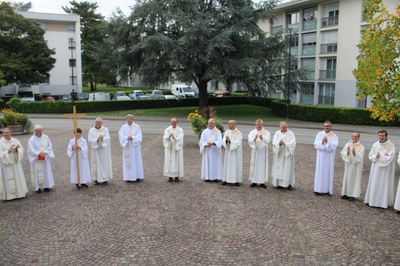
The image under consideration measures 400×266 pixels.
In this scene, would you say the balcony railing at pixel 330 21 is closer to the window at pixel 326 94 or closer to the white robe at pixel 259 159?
the window at pixel 326 94

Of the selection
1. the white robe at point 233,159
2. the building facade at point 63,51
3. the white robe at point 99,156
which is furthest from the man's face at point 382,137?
the building facade at point 63,51

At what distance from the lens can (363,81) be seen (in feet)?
41.2

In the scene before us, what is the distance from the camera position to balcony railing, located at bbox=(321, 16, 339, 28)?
4034cm

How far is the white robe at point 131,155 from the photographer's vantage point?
11.4 meters

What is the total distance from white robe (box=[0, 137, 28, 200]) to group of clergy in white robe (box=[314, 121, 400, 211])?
8.00 metres

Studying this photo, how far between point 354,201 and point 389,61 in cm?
491

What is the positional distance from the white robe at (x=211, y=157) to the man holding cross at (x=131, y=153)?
6.50 feet

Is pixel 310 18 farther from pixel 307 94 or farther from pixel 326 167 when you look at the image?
pixel 326 167

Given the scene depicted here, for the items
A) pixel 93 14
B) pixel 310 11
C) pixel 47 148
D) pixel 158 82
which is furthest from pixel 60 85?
Result: pixel 47 148

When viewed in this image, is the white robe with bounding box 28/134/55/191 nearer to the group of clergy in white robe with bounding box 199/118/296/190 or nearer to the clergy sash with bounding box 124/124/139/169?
the clergy sash with bounding box 124/124/139/169

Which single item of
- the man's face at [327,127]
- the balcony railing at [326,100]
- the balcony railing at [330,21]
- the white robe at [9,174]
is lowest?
the white robe at [9,174]

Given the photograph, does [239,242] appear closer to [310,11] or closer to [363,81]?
[363,81]

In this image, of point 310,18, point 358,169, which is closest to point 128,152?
point 358,169

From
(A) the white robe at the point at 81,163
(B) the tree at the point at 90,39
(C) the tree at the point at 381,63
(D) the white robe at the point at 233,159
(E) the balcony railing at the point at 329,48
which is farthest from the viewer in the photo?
(B) the tree at the point at 90,39
